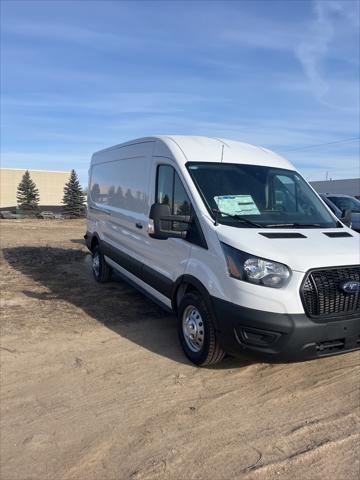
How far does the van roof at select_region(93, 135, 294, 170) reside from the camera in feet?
17.7

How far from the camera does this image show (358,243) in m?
4.59

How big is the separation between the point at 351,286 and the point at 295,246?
61 cm

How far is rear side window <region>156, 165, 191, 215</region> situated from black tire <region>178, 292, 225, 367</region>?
1.00 m

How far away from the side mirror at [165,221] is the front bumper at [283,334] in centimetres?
106

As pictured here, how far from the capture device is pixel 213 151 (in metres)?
5.55

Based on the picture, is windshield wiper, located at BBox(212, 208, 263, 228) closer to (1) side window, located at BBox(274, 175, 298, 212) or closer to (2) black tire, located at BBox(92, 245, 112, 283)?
(1) side window, located at BBox(274, 175, 298, 212)

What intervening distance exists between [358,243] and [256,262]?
1248mm

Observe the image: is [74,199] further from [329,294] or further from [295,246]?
[329,294]

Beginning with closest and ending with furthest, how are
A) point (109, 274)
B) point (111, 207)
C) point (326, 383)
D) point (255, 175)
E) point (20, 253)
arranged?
point (326, 383) < point (255, 175) < point (111, 207) < point (109, 274) < point (20, 253)

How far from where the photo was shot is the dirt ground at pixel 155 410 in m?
3.12

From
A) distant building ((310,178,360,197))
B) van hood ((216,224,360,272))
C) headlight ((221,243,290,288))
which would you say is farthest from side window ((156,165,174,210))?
distant building ((310,178,360,197))

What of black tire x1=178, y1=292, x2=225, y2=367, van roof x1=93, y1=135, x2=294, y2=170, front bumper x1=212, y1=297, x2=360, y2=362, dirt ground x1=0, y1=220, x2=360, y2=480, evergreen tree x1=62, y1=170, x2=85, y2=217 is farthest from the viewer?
evergreen tree x1=62, y1=170, x2=85, y2=217

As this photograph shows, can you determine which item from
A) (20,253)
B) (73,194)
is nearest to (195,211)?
(20,253)

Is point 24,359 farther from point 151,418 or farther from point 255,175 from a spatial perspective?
point 255,175
